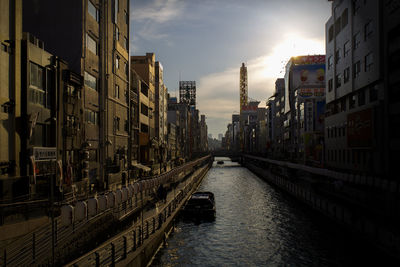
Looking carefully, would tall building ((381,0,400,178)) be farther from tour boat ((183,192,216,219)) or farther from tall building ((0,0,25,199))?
tall building ((0,0,25,199))

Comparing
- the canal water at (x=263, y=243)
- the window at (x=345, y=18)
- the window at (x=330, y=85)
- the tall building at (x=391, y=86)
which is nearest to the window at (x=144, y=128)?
the canal water at (x=263, y=243)

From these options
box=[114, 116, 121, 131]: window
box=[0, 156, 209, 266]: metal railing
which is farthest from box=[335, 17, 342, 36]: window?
box=[0, 156, 209, 266]: metal railing

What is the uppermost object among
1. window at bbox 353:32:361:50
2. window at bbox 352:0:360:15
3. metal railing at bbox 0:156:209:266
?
window at bbox 352:0:360:15

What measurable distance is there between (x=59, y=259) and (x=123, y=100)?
34.9 meters

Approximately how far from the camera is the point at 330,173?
44469 mm

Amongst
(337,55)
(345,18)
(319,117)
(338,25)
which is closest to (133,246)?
(345,18)

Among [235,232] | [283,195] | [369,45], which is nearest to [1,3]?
[235,232]

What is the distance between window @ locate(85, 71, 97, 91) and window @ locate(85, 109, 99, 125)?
2832 mm

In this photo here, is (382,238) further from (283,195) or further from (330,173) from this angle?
(283,195)

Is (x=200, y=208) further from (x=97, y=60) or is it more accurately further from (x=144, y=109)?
(x=144, y=109)

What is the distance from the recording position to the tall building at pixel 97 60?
36.4 metres

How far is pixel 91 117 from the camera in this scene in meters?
39.6

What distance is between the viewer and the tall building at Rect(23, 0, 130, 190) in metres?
36.4

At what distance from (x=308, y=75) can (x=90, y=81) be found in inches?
3166
